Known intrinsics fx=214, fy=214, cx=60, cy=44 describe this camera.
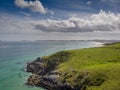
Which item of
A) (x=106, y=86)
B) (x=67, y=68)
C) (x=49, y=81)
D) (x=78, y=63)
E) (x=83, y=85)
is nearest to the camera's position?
(x=106, y=86)

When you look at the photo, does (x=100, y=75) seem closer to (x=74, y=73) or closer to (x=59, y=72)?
(x=74, y=73)

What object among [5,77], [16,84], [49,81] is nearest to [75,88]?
[49,81]

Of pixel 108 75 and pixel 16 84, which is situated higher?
pixel 108 75

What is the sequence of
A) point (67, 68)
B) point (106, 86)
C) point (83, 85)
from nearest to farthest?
point (106, 86), point (83, 85), point (67, 68)

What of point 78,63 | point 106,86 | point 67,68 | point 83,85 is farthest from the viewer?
point 78,63

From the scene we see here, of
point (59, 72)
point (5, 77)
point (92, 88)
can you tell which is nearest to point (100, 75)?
point (92, 88)

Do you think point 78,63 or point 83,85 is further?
point 78,63

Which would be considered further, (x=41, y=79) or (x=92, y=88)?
(x=41, y=79)

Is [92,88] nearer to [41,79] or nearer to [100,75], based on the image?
[100,75]

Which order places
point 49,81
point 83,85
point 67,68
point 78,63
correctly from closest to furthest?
point 83,85 < point 49,81 < point 67,68 < point 78,63
